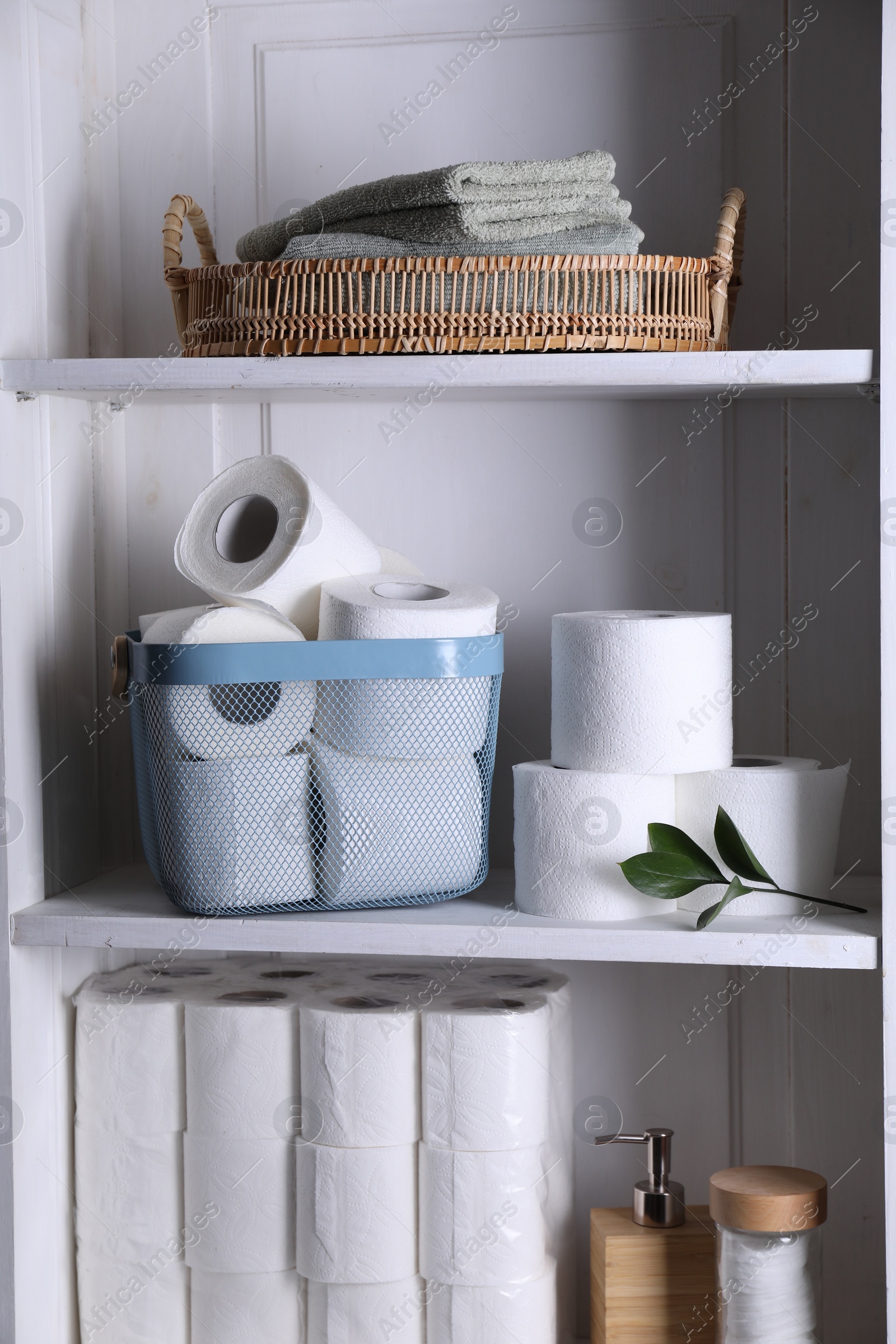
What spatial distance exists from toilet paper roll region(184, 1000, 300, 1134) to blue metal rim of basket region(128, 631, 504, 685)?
0.25 meters

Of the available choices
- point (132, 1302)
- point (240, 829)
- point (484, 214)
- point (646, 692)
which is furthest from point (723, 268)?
point (132, 1302)

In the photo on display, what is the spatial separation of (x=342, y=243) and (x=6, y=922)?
51 cm

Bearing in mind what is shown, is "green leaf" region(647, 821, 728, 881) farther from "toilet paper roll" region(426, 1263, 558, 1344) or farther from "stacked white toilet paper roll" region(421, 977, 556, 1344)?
"toilet paper roll" region(426, 1263, 558, 1344)

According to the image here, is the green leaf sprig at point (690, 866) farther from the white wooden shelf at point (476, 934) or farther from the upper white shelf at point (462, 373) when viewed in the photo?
the upper white shelf at point (462, 373)

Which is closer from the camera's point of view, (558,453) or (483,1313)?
(483,1313)

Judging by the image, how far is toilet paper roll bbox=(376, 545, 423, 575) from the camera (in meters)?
0.90

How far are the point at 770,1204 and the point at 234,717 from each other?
1.54ft

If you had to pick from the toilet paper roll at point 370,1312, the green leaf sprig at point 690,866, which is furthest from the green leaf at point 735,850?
the toilet paper roll at point 370,1312

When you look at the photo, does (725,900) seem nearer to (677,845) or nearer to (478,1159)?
(677,845)

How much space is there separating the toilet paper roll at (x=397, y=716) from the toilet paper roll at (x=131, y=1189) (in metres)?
0.33

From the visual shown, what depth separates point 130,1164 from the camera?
2.94ft

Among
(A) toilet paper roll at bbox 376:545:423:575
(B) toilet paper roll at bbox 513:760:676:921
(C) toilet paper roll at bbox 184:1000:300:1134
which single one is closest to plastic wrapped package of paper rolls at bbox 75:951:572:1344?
(C) toilet paper roll at bbox 184:1000:300:1134

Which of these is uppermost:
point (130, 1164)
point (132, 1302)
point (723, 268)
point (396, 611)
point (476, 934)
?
point (723, 268)

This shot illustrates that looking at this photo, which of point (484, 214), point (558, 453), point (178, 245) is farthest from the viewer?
point (558, 453)
